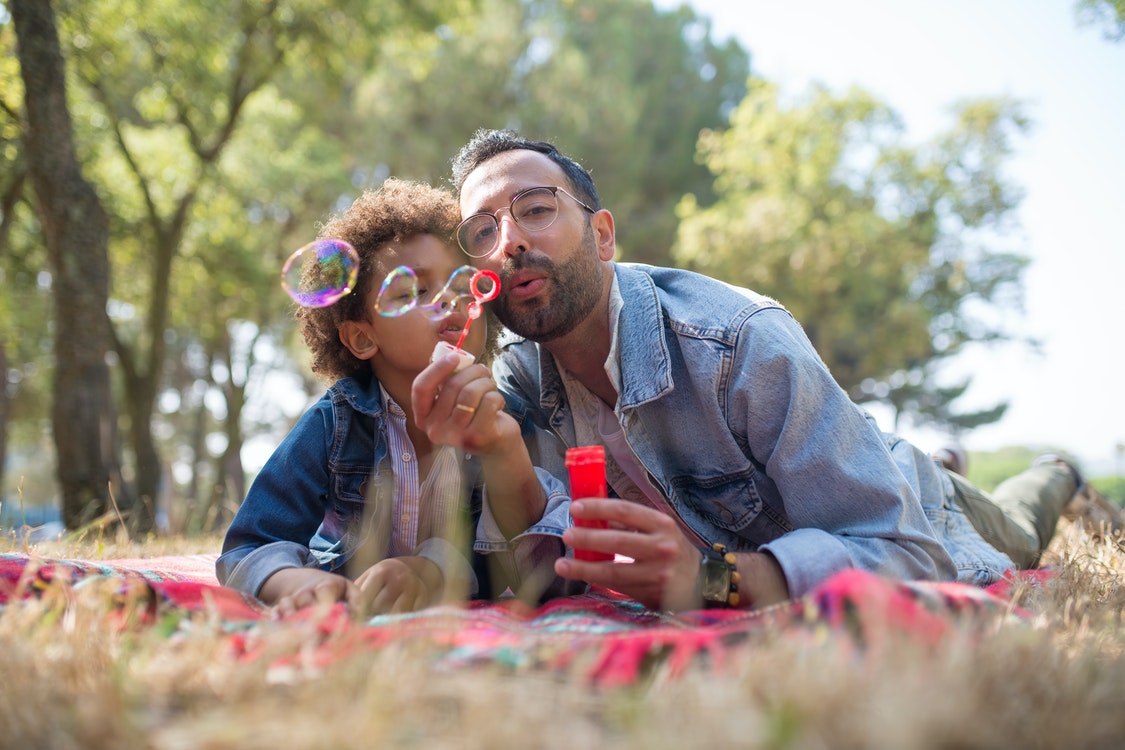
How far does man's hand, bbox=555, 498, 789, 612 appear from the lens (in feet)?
5.09

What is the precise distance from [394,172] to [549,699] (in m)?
14.7

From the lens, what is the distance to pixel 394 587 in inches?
71.2

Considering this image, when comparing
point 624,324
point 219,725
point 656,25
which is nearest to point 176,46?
point 624,324

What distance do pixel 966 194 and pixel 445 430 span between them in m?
15.9

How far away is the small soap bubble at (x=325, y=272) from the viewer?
2.26m

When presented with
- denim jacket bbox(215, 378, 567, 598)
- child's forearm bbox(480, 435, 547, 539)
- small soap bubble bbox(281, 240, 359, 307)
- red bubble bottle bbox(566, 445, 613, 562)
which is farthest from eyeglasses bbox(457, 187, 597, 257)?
red bubble bottle bbox(566, 445, 613, 562)

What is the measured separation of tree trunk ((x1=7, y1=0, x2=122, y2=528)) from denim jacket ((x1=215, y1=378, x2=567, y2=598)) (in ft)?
11.6

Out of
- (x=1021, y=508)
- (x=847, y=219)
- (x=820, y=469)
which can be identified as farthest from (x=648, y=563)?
(x=847, y=219)

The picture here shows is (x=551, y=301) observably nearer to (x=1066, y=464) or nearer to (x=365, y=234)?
(x=365, y=234)

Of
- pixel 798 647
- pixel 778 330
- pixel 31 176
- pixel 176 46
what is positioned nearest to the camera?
pixel 798 647

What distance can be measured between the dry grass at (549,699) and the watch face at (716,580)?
497 millimetres

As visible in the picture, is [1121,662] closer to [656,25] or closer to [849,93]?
[849,93]

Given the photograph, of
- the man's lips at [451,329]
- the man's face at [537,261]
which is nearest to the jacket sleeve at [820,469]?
the man's face at [537,261]

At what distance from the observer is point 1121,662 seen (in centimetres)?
113
